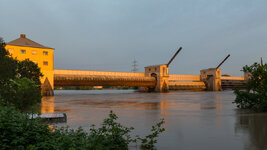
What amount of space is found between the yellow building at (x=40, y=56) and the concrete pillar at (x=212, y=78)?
187 feet

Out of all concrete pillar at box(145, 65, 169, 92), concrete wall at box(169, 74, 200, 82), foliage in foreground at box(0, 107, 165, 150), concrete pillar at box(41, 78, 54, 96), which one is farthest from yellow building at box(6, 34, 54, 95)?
concrete wall at box(169, 74, 200, 82)

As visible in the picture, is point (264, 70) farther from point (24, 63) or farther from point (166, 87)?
point (166, 87)

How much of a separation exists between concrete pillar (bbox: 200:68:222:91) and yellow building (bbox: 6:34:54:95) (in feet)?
187

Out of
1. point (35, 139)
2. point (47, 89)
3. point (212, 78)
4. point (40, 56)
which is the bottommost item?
point (47, 89)

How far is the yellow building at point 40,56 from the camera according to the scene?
37.5 metres

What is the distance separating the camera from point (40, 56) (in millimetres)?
39031

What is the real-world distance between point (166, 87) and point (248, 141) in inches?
2229

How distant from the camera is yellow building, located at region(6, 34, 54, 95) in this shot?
37.5m

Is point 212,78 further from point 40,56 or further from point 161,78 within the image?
point 40,56

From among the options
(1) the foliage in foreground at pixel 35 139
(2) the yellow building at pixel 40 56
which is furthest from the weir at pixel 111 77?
(1) the foliage in foreground at pixel 35 139

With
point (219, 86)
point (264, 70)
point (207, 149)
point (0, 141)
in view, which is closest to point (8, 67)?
point (0, 141)

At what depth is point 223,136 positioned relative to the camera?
20.3ft

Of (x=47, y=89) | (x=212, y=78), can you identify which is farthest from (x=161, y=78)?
(x=47, y=89)

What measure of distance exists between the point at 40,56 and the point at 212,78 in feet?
197
